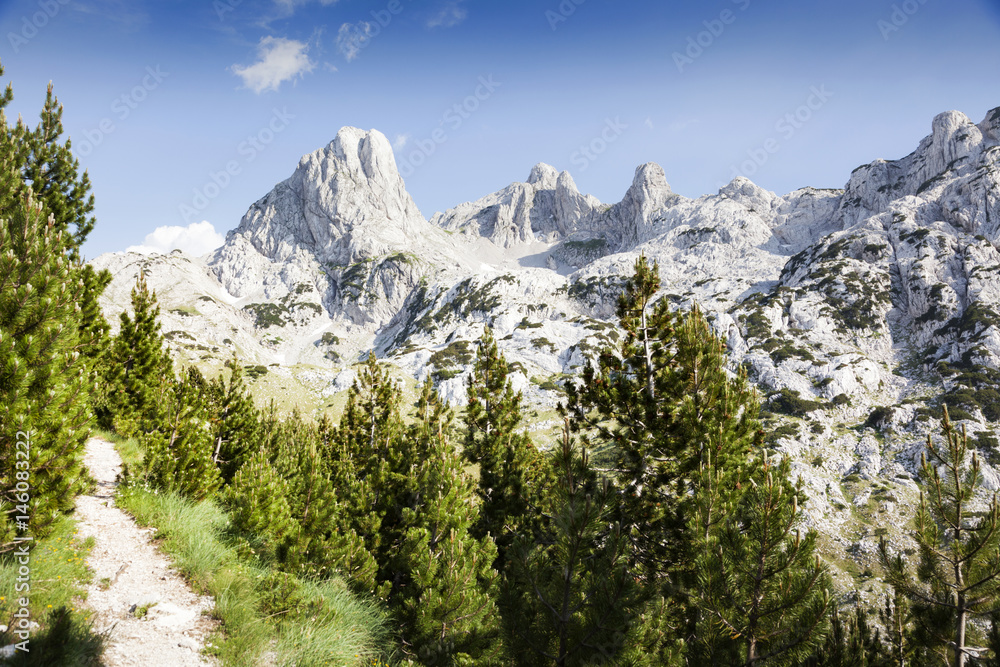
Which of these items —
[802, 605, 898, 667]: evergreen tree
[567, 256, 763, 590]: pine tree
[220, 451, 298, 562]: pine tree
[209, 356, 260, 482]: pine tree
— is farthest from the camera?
[209, 356, 260, 482]: pine tree

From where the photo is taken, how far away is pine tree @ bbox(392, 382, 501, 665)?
8938mm

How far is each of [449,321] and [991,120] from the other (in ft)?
776

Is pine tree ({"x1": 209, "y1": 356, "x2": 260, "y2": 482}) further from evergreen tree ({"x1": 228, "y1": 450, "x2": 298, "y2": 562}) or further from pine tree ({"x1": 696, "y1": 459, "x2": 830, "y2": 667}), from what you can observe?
pine tree ({"x1": 696, "y1": 459, "x2": 830, "y2": 667})

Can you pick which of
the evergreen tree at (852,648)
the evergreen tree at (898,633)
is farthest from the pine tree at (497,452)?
the evergreen tree at (898,633)

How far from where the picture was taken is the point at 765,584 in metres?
6.39

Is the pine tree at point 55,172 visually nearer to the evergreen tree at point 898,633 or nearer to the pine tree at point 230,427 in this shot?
the pine tree at point 230,427

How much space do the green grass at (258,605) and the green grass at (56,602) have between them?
159 centimetres

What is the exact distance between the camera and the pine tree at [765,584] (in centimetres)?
612

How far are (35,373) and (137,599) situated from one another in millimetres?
4271

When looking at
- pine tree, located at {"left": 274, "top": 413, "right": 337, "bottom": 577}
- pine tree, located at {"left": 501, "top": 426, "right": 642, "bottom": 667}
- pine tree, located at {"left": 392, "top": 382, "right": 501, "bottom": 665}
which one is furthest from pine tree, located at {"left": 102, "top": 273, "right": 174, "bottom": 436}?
pine tree, located at {"left": 501, "top": 426, "right": 642, "bottom": 667}

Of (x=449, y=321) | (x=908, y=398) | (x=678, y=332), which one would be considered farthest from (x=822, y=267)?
(x=678, y=332)

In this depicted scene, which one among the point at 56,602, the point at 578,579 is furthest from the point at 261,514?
the point at 578,579

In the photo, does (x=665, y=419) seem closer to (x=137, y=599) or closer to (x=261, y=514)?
(x=261, y=514)

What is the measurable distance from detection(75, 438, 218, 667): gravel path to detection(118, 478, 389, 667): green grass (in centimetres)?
25
